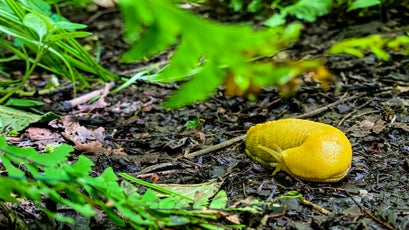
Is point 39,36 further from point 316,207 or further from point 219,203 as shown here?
point 316,207

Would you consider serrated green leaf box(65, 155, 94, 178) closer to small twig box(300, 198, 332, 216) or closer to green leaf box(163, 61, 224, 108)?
green leaf box(163, 61, 224, 108)

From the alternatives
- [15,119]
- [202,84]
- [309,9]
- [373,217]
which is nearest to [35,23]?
[15,119]

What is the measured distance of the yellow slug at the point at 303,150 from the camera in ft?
7.49

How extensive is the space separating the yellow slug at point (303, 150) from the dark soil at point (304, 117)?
0.18 feet

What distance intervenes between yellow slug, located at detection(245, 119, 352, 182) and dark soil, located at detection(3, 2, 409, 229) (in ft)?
0.18

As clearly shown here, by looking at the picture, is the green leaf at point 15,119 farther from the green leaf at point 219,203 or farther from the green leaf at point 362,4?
the green leaf at point 362,4

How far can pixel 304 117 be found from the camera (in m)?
3.08

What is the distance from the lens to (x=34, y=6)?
315cm

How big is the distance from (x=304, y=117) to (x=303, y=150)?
761 millimetres

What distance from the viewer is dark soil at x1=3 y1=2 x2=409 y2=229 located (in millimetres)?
2172

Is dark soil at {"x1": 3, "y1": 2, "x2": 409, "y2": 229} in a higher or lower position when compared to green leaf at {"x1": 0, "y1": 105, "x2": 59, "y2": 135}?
lower

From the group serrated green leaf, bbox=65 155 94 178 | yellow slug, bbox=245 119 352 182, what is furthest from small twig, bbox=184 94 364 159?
serrated green leaf, bbox=65 155 94 178

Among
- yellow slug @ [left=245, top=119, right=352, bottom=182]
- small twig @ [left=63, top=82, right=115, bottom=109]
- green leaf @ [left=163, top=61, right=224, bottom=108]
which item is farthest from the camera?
small twig @ [left=63, top=82, right=115, bottom=109]

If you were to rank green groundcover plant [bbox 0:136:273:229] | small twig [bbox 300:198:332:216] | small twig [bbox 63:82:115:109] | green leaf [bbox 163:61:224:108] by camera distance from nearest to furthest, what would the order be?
green leaf [bbox 163:61:224:108] → green groundcover plant [bbox 0:136:273:229] → small twig [bbox 300:198:332:216] → small twig [bbox 63:82:115:109]
